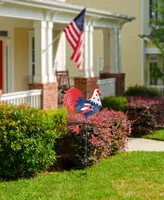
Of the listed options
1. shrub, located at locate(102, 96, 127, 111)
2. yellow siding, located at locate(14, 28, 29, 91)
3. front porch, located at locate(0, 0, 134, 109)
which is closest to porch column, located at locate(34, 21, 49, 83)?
front porch, located at locate(0, 0, 134, 109)

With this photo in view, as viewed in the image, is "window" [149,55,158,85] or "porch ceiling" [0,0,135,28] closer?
"porch ceiling" [0,0,135,28]

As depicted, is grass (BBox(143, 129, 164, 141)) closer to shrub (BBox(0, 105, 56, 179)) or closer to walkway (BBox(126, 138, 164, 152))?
walkway (BBox(126, 138, 164, 152))

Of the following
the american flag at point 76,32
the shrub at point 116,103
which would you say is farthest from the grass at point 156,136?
the american flag at point 76,32

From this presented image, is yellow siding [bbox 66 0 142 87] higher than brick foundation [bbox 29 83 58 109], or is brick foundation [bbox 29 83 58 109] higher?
yellow siding [bbox 66 0 142 87]

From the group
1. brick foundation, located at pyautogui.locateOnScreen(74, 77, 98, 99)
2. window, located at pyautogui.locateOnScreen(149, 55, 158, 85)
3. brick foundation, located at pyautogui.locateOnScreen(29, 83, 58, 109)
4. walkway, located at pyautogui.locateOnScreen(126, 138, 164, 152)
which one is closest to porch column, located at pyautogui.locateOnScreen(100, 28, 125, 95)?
brick foundation, located at pyautogui.locateOnScreen(74, 77, 98, 99)

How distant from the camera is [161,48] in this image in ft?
58.5

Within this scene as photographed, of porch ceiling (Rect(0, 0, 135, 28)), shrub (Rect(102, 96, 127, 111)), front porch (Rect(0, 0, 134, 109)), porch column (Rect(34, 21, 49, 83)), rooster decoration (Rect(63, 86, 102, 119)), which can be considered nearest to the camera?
rooster decoration (Rect(63, 86, 102, 119))

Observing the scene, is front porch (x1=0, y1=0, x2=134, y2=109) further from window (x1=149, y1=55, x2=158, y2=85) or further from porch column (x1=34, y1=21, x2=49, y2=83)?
window (x1=149, y1=55, x2=158, y2=85)

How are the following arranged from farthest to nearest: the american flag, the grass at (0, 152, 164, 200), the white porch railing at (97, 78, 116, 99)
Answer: the white porch railing at (97, 78, 116, 99) → the american flag → the grass at (0, 152, 164, 200)

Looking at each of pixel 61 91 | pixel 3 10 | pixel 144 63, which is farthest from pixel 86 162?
pixel 144 63

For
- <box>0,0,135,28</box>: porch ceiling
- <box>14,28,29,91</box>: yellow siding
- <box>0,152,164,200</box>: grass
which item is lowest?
<box>0,152,164,200</box>: grass

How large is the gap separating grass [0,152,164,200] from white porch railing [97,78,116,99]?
24.8ft

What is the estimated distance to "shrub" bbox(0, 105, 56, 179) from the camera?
8875 millimetres

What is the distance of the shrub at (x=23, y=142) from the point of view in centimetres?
888
